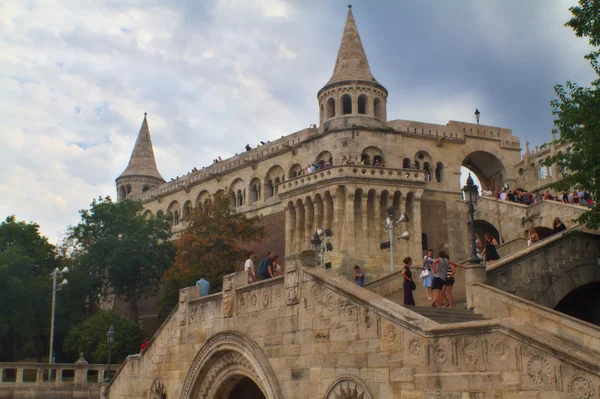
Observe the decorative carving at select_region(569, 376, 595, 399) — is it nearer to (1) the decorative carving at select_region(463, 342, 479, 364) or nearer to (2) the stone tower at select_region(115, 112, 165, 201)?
(1) the decorative carving at select_region(463, 342, 479, 364)

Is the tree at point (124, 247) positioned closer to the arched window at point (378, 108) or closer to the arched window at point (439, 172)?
the arched window at point (378, 108)

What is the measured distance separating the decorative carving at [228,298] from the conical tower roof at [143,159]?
163 ft

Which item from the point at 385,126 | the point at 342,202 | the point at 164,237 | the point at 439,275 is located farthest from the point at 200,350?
the point at 164,237

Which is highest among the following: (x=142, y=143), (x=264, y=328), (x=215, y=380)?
(x=142, y=143)

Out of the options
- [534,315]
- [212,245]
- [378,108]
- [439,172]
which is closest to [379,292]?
[534,315]

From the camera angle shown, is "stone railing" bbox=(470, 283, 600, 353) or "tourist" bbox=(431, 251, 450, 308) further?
"tourist" bbox=(431, 251, 450, 308)

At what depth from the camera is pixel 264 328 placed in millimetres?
17500

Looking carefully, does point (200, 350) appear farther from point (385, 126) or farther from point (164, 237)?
point (164, 237)

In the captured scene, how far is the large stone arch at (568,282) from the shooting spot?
17.1m

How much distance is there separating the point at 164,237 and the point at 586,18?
38590mm

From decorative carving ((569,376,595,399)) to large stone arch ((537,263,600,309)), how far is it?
23.8 ft

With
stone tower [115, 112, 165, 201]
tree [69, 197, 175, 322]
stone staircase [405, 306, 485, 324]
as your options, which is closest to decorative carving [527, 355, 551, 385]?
stone staircase [405, 306, 485, 324]

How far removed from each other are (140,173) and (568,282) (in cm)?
5459

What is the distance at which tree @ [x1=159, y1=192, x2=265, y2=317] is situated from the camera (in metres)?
38.6
